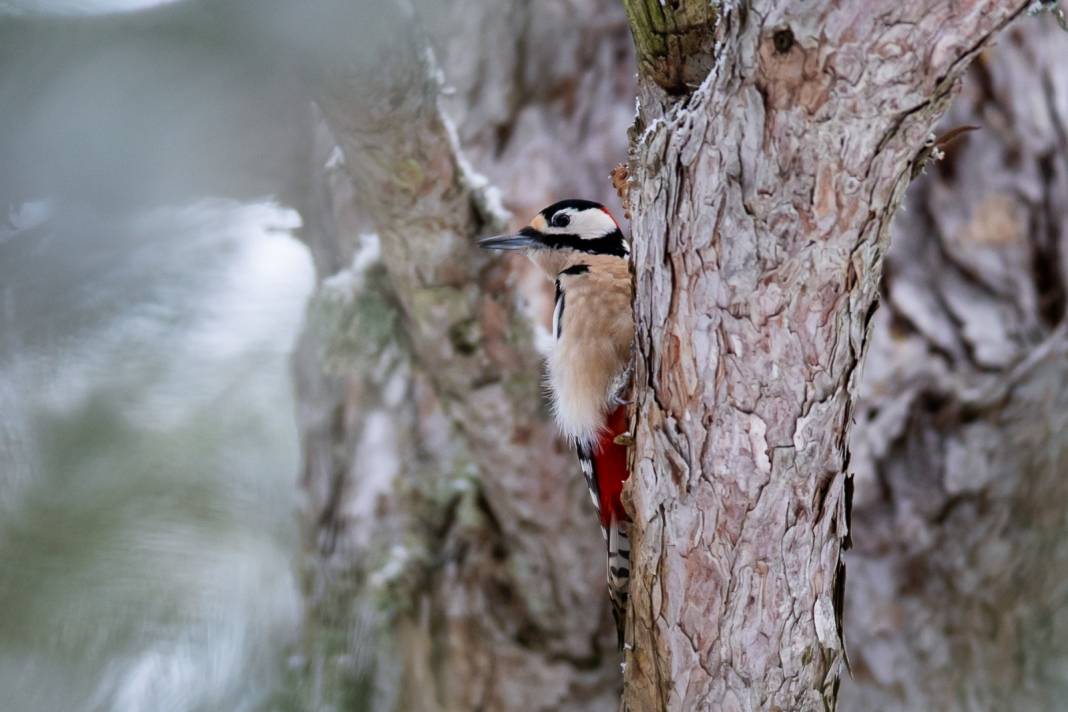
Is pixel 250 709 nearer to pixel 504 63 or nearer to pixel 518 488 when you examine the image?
pixel 518 488

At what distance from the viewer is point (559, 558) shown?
8.30 feet

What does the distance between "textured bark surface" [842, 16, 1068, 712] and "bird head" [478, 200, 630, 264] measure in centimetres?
69

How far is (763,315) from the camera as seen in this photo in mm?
1164

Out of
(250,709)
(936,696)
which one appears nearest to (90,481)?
(250,709)

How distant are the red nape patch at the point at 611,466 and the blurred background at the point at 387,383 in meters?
0.48

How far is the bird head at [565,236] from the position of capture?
2137 millimetres

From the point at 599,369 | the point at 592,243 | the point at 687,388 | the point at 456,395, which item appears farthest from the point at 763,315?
the point at 456,395

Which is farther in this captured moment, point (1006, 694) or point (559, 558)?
point (559, 558)

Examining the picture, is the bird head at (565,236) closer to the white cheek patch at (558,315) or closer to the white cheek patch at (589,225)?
the white cheek patch at (589,225)

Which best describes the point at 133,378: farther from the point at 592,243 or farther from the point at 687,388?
the point at 687,388

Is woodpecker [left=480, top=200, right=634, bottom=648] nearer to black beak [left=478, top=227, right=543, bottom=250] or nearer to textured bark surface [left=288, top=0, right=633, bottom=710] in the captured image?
black beak [left=478, top=227, right=543, bottom=250]

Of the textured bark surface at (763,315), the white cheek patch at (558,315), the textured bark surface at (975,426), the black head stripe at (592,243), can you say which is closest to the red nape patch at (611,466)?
the white cheek patch at (558,315)

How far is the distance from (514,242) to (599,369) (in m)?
0.41

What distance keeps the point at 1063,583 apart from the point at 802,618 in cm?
126
